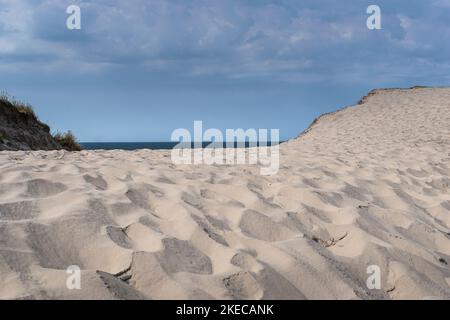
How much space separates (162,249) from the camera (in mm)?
2609

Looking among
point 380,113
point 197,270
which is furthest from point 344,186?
point 380,113

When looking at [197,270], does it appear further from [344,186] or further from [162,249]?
[344,186]

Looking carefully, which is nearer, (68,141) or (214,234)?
(214,234)

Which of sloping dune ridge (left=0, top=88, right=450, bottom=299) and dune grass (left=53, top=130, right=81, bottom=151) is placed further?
dune grass (left=53, top=130, right=81, bottom=151)

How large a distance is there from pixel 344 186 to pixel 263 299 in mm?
2675

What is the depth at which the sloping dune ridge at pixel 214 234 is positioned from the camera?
233 centimetres

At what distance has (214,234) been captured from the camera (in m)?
2.98

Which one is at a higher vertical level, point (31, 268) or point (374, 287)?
point (31, 268)

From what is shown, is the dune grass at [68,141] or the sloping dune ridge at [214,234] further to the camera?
the dune grass at [68,141]

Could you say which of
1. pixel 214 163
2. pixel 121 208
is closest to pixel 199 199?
pixel 121 208

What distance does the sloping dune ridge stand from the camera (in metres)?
2.33

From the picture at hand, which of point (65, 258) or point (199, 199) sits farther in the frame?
point (199, 199)
